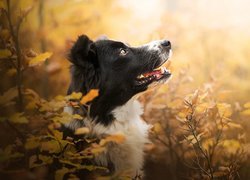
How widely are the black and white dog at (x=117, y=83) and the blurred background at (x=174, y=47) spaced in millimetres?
482

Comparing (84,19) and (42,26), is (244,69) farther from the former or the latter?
(42,26)

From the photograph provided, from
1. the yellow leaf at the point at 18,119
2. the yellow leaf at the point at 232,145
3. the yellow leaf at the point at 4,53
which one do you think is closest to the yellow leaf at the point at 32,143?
the yellow leaf at the point at 18,119

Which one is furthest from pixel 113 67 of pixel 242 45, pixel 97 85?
pixel 242 45

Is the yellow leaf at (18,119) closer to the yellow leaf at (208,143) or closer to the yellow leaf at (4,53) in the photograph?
the yellow leaf at (4,53)

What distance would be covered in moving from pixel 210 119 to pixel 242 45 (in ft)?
2.73

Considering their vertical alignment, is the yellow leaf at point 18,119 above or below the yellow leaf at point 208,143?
above

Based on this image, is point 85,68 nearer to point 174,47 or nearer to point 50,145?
point 50,145

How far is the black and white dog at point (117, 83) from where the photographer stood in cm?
259

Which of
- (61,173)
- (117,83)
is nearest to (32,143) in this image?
(61,173)

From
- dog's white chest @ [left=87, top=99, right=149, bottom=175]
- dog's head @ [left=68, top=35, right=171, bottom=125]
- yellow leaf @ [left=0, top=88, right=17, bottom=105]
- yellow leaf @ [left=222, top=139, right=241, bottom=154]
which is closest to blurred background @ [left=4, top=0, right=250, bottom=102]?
yellow leaf @ [left=222, top=139, right=241, bottom=154]

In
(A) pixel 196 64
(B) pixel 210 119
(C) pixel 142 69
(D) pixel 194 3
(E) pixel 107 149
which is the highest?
(D) pixel 194 3

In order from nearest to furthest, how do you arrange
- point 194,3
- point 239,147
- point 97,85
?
point 97,85
point 239,147
point 194,3

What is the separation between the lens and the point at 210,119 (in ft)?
10.3

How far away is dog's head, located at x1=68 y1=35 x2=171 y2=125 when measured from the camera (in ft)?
8.48
